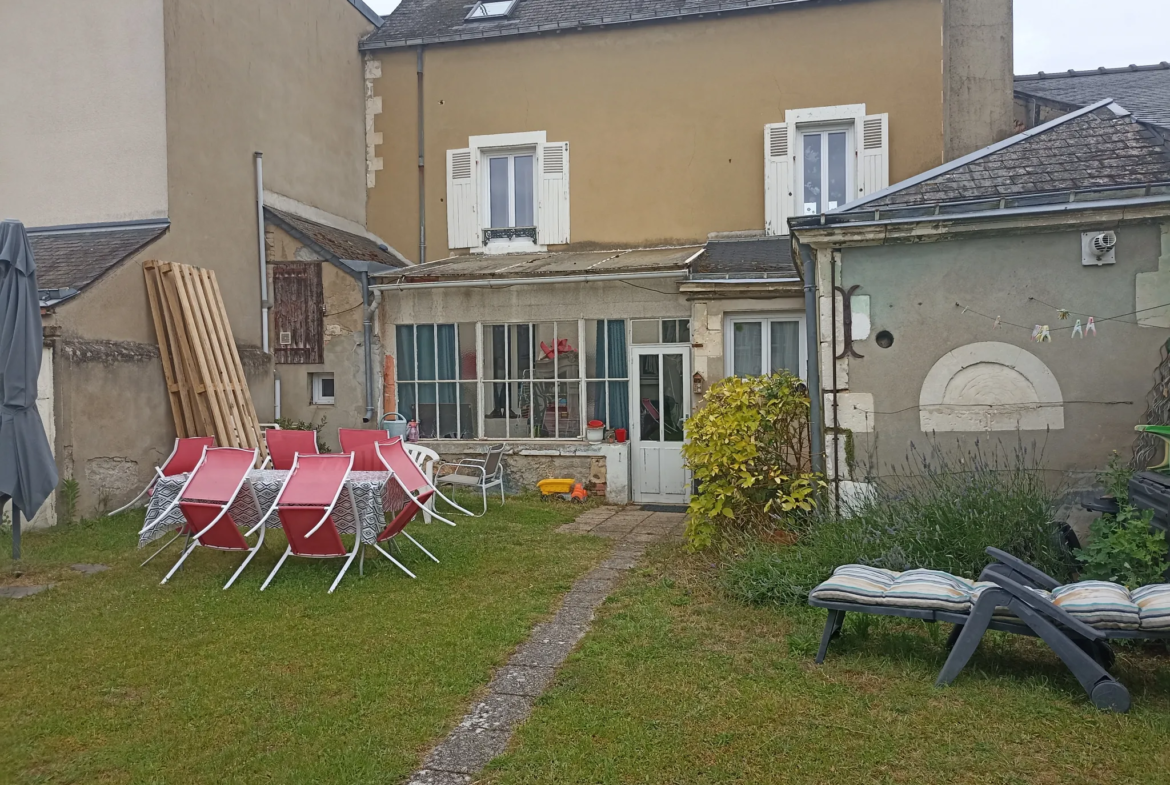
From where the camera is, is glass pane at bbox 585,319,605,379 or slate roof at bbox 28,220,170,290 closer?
slate roof at bbox 28,220,170,290

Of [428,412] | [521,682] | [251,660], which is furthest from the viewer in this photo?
[428,412]

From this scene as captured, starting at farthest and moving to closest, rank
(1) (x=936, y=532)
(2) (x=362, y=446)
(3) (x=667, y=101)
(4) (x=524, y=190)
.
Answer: (4) (x=524, y=190) < (3) (x=667, y=101) < (2) (x=362, y=446) < (1) (x=936, y=532)

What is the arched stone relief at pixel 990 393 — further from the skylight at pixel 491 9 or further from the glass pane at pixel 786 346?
the skylight at pixel 491 9

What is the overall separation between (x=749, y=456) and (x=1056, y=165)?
3008 mm

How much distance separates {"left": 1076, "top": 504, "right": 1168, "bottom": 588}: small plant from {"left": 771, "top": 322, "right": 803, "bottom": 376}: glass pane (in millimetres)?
5022

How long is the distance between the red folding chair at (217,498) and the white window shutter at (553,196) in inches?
266

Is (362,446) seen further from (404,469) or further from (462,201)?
(462,201)

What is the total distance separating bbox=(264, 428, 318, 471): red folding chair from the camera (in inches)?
316

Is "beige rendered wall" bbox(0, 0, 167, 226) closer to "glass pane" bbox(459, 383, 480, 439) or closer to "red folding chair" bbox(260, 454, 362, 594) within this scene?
"glass pane" bbox(459, 383, 480, 439)

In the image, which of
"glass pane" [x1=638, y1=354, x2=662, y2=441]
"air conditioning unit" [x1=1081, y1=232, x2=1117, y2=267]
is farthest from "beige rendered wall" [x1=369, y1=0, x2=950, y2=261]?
"air conditioning unit" [x1=1081, y1=232, x2=1117, y2=267]

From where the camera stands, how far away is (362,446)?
306 inches

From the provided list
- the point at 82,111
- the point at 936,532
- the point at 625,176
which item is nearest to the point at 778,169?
the point at 625,176

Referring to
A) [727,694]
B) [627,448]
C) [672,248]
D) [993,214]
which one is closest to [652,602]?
[727,694]

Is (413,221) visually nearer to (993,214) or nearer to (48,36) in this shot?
(48,36)
